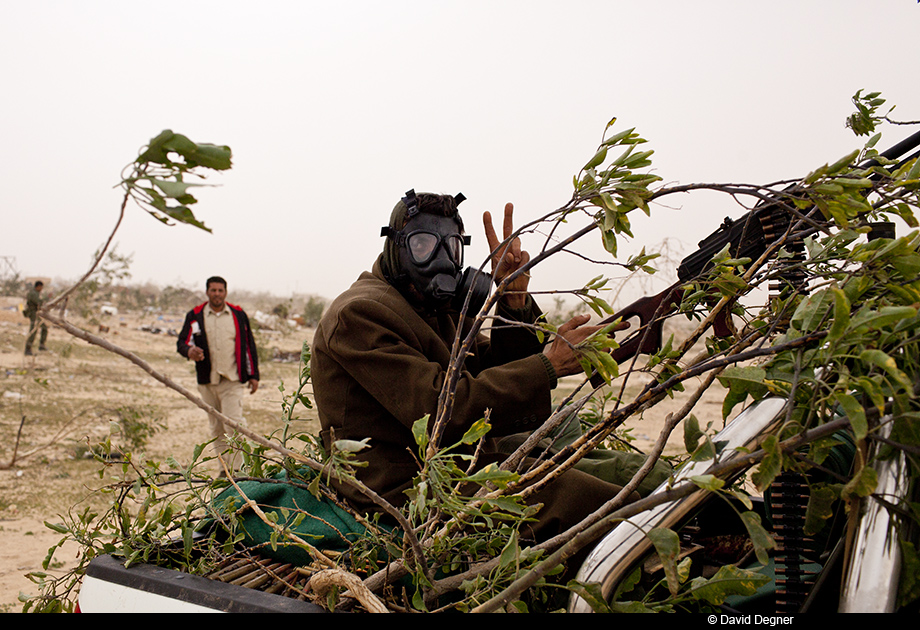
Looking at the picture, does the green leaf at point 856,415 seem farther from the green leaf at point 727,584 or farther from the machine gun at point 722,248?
the machine gun at point 722,248

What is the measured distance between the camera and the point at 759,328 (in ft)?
5.18

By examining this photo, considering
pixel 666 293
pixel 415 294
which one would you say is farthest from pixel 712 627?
pixel 415 294

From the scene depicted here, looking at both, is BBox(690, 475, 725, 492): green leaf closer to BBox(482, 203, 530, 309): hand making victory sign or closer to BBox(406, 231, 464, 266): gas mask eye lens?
BBox(482, 203, 530, 309): hand making victory sign

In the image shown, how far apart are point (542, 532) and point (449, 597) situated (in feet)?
1.39

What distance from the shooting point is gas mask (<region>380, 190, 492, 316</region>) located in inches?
91.1

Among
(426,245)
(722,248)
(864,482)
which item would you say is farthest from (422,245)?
(864,482)

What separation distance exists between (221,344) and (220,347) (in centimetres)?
4

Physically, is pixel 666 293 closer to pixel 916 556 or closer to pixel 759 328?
pixel 759 328

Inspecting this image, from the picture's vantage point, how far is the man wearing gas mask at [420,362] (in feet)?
6.31

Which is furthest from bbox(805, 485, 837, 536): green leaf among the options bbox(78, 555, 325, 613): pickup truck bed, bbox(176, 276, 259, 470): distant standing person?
bbox(176, 276, 259, 470): distant standing person

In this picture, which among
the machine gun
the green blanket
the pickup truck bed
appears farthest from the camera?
the green blanket

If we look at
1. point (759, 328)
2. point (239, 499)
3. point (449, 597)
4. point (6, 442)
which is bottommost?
point (6, 442)

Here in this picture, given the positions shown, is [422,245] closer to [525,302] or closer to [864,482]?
[525,302]

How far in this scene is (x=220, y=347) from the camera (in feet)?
22.7
